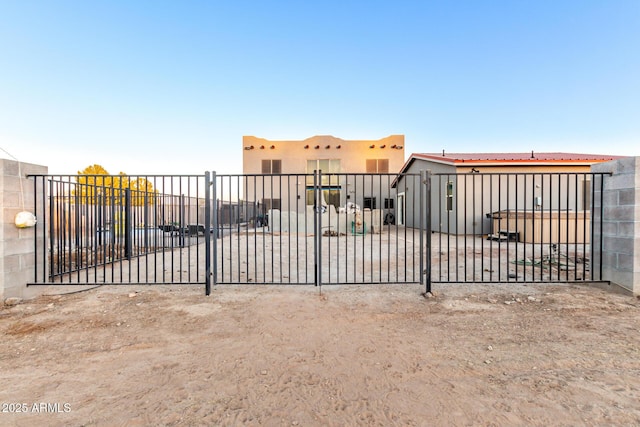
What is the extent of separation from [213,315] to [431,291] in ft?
11.7

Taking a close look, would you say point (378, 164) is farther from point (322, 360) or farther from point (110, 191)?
point (322, 360)

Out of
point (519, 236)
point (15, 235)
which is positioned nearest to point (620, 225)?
point (519, 236)

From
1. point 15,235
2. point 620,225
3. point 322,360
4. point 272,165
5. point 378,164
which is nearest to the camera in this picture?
point 322,360

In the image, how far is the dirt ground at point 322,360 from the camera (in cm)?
200

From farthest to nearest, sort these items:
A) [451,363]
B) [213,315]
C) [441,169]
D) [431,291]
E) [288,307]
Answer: [441,169]
[431,291]
[288,307]
[213,315]
[451,363]

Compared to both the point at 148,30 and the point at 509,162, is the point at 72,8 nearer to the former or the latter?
Result: the point at 148,30

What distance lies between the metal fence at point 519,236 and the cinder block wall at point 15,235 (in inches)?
259

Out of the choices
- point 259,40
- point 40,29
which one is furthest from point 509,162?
point 40,29

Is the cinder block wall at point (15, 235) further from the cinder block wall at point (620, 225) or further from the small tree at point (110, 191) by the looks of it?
the cinder block wall at point (620, 225)

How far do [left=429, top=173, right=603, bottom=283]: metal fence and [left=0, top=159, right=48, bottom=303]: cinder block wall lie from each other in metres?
6.59

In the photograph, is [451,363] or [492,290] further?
[492,290]

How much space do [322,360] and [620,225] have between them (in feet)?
18.3

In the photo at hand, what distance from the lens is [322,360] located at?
2770 millimetres

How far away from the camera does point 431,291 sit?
4.93 m
